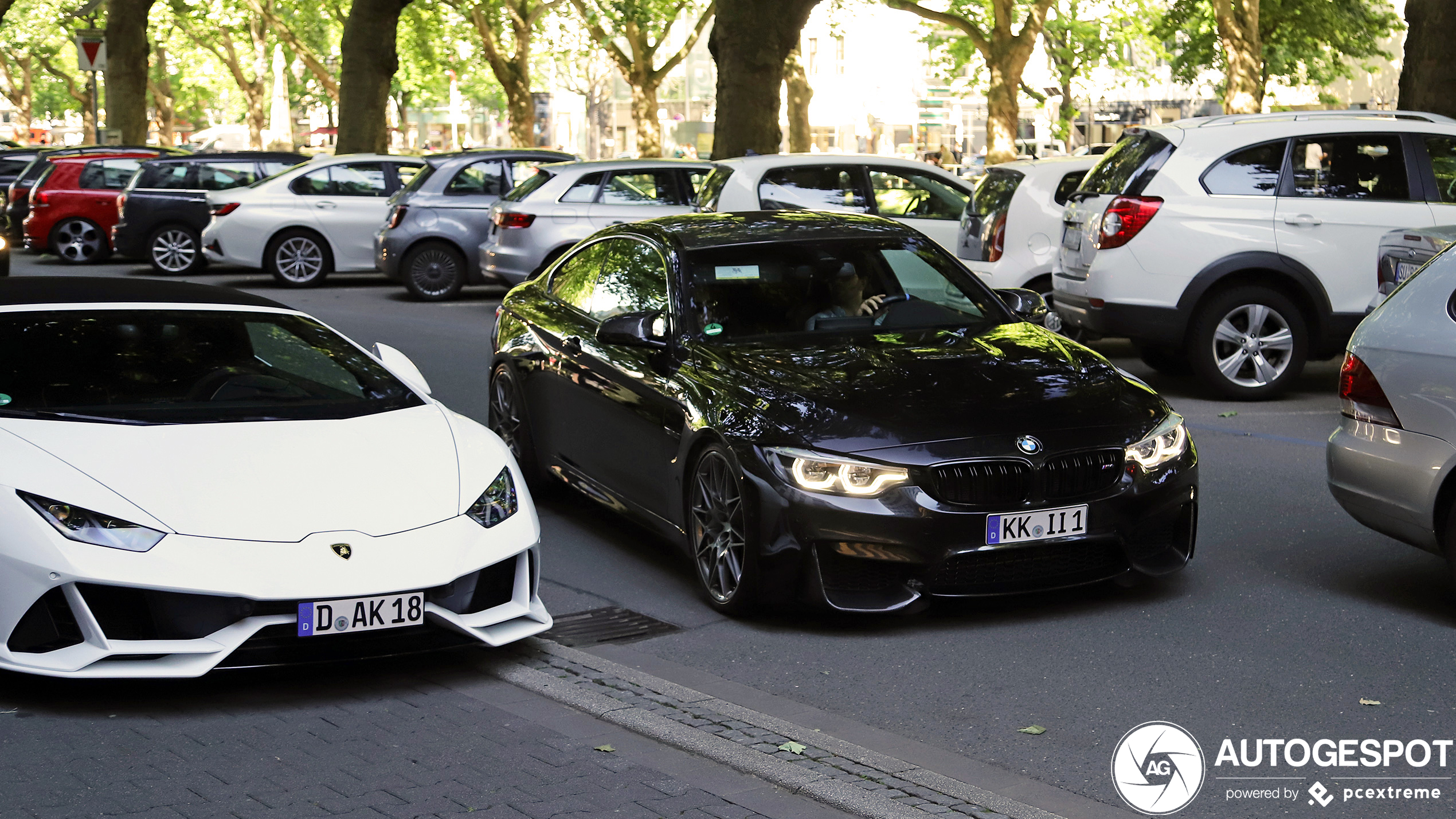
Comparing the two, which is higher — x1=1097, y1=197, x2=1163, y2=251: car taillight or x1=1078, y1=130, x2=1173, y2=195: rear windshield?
x1=1078, y1=130, x2=1173, y2=195: rear windshield

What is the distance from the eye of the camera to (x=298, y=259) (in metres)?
21.5

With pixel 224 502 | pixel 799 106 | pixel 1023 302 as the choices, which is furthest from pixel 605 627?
pixel 799 106

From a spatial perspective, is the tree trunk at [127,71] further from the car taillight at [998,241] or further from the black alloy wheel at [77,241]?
the car taillight at [998,241]

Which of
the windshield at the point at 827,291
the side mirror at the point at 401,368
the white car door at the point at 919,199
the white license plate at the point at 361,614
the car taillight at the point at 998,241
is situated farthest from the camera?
the white car door at the point at 919,199

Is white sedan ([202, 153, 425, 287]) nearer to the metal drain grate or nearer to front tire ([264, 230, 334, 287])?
front tire ([264, 230, 334, 287])

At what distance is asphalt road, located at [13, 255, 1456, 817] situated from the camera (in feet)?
16.2

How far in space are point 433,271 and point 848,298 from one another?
13394 millimetres

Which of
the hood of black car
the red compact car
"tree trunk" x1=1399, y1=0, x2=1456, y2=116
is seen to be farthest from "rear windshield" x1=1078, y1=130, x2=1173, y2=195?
the red compact car

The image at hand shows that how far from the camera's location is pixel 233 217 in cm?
2106

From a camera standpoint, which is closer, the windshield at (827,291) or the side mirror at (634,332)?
the side mirror at (634,332)

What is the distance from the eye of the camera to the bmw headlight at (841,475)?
5879mm

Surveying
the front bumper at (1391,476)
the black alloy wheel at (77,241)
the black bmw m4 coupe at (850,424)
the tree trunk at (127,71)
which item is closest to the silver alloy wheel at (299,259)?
the black alloy wheel at (77,241)

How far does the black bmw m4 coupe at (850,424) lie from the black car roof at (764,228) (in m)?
0.02

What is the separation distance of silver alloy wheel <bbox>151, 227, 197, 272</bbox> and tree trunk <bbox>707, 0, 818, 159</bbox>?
7587 millimetres
